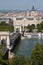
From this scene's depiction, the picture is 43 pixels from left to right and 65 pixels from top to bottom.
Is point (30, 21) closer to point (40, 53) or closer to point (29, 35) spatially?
point (29, 35)

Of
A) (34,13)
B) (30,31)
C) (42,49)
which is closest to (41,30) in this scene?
(30,31)

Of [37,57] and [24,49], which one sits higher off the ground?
[37,57]

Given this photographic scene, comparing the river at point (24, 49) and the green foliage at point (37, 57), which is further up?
the green foliage at point (37, 57)

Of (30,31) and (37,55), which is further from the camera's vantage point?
(30,31)

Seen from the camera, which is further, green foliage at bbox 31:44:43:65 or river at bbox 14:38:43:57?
river at bbox 14:38:43:57

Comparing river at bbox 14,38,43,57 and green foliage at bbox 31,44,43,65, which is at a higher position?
green foliage at bbox 31,44,43,65

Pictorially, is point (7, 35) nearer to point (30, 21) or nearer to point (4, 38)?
point (4, 38)

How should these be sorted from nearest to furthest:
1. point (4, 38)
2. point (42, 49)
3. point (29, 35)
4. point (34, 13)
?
1. point (42, 49)
2. point (4, 38)
3. point (29, 35)
4. point (34, 13)

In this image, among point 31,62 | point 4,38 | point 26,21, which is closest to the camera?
point 31,62

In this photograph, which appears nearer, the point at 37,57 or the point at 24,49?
the point at 37,57

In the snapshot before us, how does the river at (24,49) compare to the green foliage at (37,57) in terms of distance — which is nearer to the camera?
the green foliage at (37,57)
